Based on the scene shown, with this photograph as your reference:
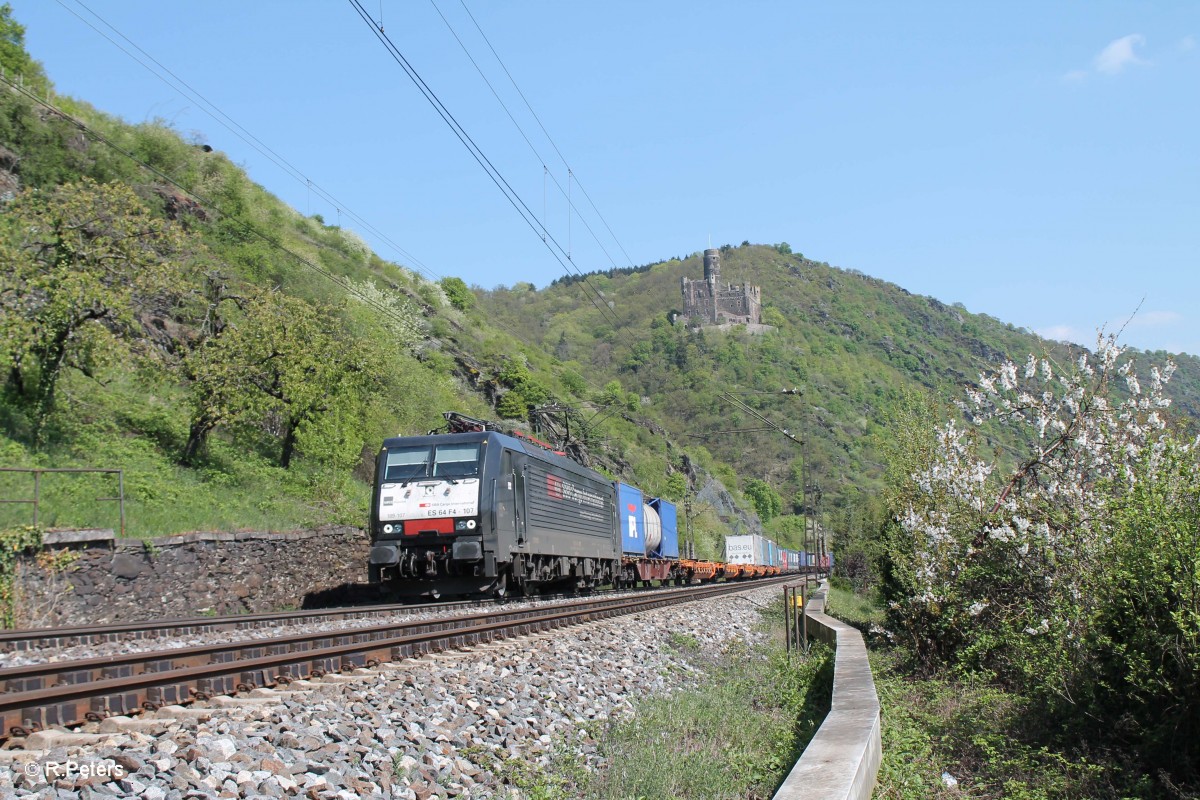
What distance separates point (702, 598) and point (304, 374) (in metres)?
13.0

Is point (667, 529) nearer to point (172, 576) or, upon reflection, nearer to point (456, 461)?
point (456, 461)

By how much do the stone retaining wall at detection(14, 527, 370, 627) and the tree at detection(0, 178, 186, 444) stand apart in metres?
6.60

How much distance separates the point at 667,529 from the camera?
1614 inches

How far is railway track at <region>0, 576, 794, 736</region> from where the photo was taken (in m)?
6.34

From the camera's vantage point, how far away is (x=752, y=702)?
1091 centimetres

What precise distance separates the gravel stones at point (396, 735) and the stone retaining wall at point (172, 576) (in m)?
7.55

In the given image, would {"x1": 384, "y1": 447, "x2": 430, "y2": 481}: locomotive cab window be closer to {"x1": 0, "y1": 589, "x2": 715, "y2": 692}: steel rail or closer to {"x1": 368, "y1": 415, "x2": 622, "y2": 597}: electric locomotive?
{"x1": 368, "y1": 415, "x2": 622, "y2": 597}: electric locomotive

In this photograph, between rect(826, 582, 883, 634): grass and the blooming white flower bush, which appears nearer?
the blooming white flower bush

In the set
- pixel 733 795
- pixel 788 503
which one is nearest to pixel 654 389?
pixel 788 503

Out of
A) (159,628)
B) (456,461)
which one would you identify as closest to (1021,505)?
(456,461)

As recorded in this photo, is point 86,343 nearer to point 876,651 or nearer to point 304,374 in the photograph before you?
point 304,374

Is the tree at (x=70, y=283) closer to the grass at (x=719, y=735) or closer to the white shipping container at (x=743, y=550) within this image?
the grass at (x=719, y=735)

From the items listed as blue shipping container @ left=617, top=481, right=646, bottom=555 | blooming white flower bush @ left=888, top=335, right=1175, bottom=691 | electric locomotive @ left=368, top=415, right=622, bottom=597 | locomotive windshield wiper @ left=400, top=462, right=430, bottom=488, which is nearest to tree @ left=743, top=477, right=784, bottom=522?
blue shipping container @ left=617, top=481, right=646, bottom=555

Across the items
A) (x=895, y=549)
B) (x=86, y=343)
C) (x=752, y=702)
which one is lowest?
(x=752, y=702)
